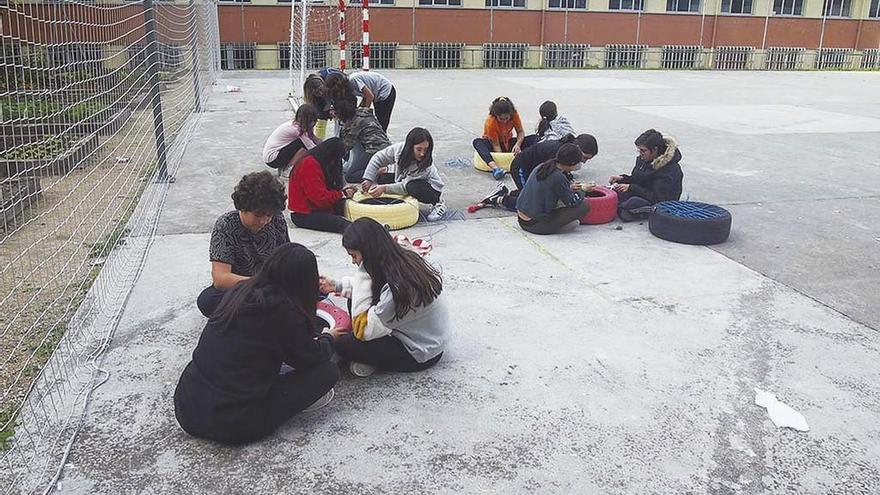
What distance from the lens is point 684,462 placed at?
3.06 m

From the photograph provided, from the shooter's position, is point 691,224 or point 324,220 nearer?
point 691,224

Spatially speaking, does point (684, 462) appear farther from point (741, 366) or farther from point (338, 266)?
point (338, 266)

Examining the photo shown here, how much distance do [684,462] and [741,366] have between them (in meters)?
1.05

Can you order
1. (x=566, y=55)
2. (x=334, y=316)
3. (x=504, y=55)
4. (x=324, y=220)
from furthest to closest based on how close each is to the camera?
(x=566, y=55) → (x=504, y=55) → (x=324, y=220) → (x=334, y=316)

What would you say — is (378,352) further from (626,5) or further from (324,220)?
(626,5)

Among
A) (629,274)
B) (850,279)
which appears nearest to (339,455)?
(629,274)

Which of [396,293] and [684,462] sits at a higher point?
[396,293]

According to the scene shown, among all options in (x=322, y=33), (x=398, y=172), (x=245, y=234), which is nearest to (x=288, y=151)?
(x=398, y=172)

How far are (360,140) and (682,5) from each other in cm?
2613

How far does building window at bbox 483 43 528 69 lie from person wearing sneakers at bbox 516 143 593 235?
2263 centimetres

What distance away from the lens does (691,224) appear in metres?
5.84

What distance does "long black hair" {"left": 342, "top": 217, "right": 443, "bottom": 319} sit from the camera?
3.39 m

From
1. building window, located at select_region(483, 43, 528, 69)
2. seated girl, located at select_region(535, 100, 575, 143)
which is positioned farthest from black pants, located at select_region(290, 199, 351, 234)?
building window, located at select_region(483, 43, 528, 69)

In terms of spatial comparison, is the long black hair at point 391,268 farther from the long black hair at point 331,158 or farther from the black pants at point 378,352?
the long black hair at point 331,158
